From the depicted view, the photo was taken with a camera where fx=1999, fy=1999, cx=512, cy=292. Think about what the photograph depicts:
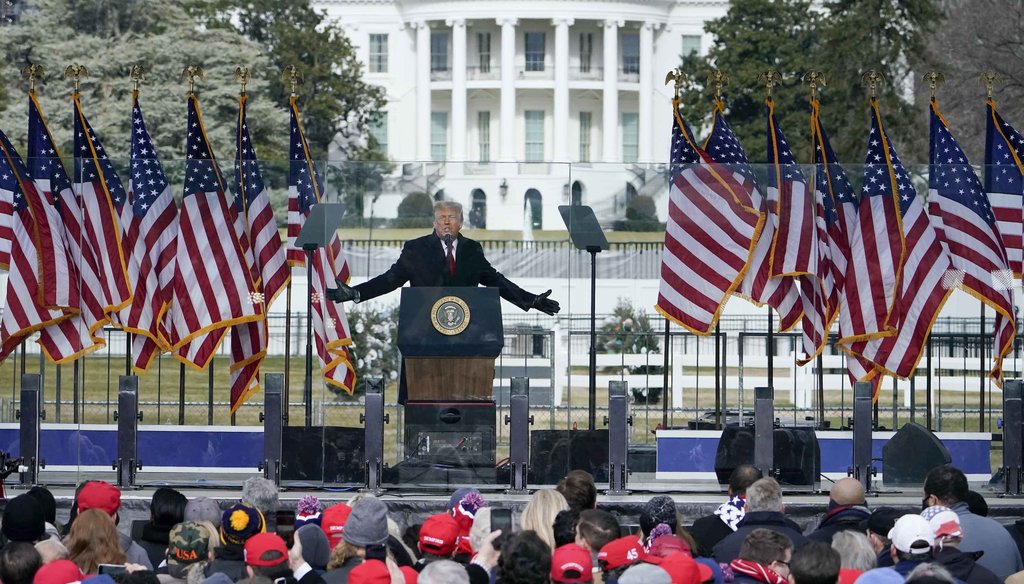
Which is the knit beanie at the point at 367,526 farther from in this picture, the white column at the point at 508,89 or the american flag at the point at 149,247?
the white column at the point at 508,89

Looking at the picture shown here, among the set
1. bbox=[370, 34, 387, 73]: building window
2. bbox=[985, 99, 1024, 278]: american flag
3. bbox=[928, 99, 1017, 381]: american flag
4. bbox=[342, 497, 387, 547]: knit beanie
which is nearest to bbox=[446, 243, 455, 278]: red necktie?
bbox=[928, 99, 1017, 381]: american flag

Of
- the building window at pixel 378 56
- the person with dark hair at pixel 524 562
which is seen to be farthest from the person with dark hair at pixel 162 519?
the building window at pixel 378 56

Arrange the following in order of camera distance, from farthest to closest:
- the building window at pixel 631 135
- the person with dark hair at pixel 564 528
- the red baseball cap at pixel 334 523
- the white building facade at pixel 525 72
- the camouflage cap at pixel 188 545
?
the building window at pixel 631 135
the white building facade at pixel 525 72
the red baseball cap at pixel 334 523
the person with dark hair at pixel 564 528
the camouflage cap at pixel 188 545

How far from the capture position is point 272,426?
53.9 ft

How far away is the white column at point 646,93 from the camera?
87.5 meters

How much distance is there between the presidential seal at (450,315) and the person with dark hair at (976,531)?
578 cm

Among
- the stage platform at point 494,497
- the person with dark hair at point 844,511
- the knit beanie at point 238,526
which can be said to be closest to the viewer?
the knit beanie at point 238,526

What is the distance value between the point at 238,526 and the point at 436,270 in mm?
6872

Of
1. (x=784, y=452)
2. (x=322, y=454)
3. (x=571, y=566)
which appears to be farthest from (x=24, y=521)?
(x=784, y=452)

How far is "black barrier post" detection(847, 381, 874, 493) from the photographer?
53.8ft

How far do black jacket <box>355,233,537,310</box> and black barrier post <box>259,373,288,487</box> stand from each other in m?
1.07

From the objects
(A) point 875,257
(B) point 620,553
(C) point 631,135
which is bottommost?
(B) point 620,553

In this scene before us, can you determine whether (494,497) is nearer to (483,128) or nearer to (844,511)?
(844,511)

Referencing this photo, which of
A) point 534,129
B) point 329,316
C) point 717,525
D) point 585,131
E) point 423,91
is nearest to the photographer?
point 717,525
